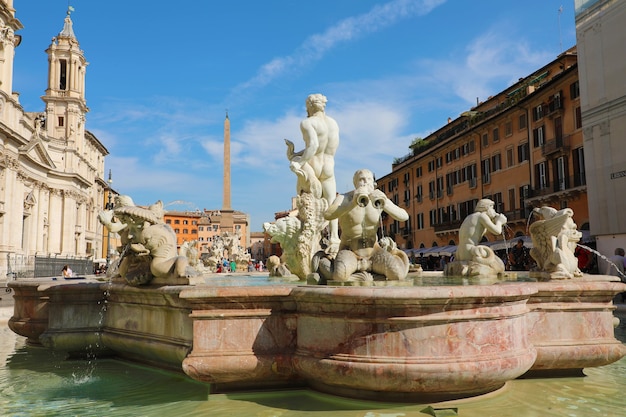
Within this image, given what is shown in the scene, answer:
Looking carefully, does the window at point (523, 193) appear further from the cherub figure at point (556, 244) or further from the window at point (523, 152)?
the cherub figure at point (556, 244)

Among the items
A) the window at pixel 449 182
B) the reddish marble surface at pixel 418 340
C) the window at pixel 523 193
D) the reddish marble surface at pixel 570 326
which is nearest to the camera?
the reddish marble surface at pixel 418 340

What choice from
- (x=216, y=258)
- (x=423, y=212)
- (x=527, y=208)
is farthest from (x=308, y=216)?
(x=423, y=212)

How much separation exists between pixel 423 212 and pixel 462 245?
4149cm

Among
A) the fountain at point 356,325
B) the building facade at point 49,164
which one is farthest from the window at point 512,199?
the building facade at point 49,164

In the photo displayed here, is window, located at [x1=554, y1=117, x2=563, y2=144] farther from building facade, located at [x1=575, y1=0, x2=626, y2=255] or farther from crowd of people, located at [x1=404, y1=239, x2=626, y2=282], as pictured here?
crowd of people, located at [x1=404, y1=239, x2=626, y2=282]

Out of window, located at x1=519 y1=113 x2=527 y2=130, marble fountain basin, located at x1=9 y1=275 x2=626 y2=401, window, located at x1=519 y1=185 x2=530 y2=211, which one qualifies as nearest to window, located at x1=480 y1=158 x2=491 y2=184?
window, located at x1=519 y1=185 x2=530 y2=211

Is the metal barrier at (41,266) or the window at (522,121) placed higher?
the window at (522,121)

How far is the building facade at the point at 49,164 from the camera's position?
133 ft

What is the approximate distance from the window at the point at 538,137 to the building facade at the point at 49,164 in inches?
1368

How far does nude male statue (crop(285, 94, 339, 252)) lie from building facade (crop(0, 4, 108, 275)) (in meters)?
33.2

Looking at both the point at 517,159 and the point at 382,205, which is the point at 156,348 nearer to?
Answer: the point at 382,205

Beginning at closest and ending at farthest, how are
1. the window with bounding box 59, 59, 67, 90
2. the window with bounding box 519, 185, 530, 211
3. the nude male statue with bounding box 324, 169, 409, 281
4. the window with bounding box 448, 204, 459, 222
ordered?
the nude male statue with bounding box 324, 169, 409, 281
the window with bounding box 519, 185, 530, 211
the window with bounding box 448, 204, 459, 222
the window with bounding box 59, 59, 67, 90

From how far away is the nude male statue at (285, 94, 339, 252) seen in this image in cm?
916

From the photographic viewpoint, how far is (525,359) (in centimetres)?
421
